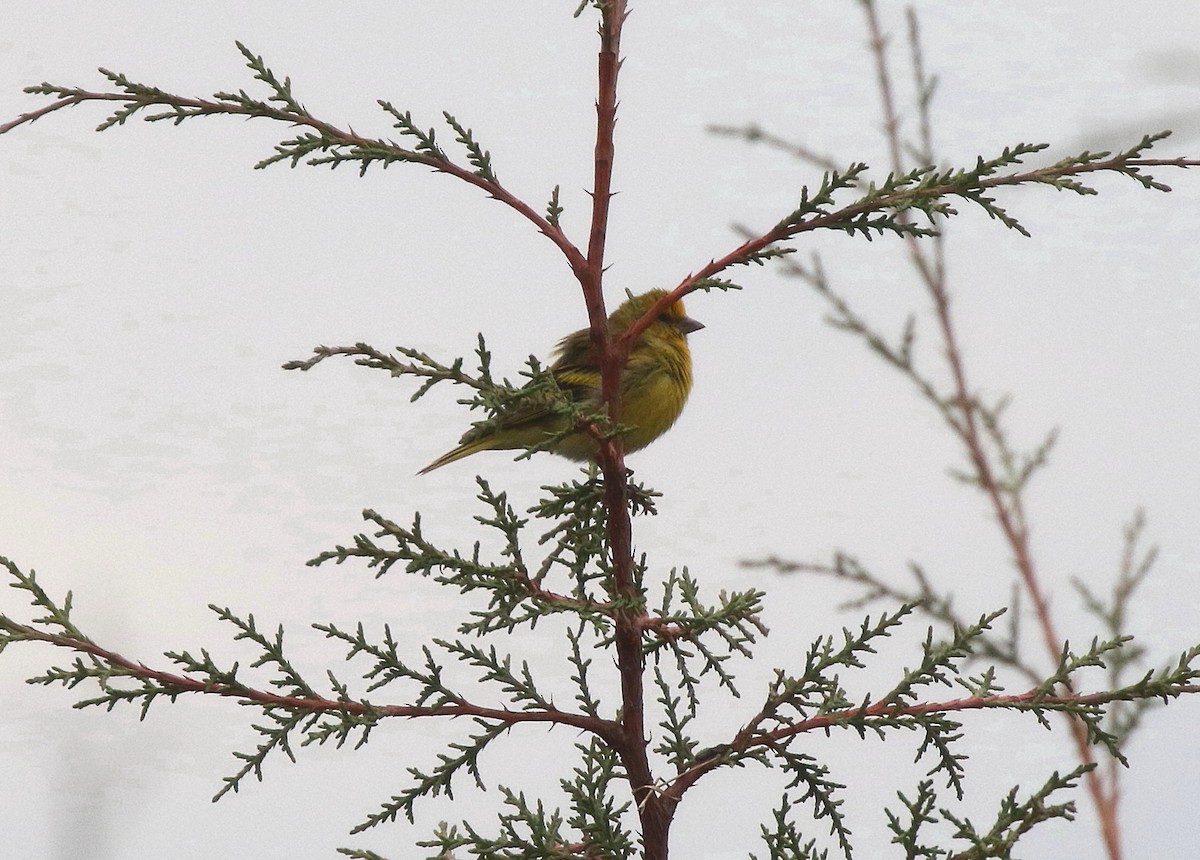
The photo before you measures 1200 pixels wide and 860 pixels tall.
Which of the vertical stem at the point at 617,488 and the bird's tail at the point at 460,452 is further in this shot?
the bird's tail at the point at 460,452

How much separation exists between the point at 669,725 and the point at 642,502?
2.14 feet

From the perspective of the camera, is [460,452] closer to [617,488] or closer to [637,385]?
[637,385]

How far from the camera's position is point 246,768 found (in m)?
3.81

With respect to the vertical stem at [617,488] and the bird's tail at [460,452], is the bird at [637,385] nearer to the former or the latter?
the bird's tail at [460,452]

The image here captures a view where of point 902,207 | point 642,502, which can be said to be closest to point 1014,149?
point 902,207

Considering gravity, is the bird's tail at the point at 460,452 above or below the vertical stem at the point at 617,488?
above

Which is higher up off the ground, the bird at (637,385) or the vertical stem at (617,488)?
the bird at (637,385)

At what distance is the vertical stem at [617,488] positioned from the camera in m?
3.79

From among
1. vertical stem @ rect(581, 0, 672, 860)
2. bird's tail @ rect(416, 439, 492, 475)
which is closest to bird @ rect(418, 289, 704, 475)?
bird's tail @ rect(416, 439, 492, 475)

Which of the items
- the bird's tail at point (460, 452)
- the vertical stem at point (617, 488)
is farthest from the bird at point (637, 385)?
the vertical stem at point (617, 488)

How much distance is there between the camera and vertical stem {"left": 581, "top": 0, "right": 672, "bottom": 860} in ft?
12.4

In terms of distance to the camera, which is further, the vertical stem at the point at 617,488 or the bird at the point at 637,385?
the bird at the point at 637,385

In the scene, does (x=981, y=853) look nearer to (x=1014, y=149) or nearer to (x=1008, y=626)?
(x=1014, y=149)

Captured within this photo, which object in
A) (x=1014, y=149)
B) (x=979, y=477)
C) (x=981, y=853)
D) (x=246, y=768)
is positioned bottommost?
(x=246, y=768)
